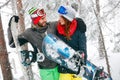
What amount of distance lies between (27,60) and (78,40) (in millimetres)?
1029

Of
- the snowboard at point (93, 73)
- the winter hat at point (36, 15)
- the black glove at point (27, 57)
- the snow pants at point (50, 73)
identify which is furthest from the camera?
the snowboard at point (93, 73)

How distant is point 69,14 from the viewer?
554 centimetres

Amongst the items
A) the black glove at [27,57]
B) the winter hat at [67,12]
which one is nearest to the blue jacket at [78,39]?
the winter hat at [67,12]

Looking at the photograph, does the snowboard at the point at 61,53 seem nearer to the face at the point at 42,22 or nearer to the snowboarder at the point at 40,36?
the snowboarder at the point at 40,36

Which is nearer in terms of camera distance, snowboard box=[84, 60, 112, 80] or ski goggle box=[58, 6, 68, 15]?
ski goggle box=[58, 6, 68, 15]

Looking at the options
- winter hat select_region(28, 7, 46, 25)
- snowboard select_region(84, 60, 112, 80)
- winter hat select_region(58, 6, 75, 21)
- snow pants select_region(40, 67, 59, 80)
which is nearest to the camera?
winter hat select_region(58, 6, 75, 21)

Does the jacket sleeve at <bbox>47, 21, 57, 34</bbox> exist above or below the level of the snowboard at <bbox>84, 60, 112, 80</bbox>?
above

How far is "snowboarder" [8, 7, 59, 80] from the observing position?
563cm

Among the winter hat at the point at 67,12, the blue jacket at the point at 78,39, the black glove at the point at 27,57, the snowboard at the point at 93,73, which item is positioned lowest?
the snowboard at the point at 93,73

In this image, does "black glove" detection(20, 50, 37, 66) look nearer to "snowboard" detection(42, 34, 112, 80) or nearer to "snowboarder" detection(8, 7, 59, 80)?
"snowboarder" detection(8, 7, 59, 80)

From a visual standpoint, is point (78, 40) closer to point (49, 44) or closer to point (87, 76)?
point (49, 44)

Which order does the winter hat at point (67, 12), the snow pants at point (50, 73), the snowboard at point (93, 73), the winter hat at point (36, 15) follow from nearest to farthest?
1. the winter hat at point (67, 12)
2. the winter hat at point (36, 15)
3. the snow pants at point (50, 73)
4. the snowboard at point (93, 73)

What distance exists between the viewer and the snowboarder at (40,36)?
5629 millimetres

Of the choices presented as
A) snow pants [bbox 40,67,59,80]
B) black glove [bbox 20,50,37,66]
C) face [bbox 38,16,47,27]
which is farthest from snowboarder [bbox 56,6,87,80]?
black glove [bbox 20,50,37,66]
